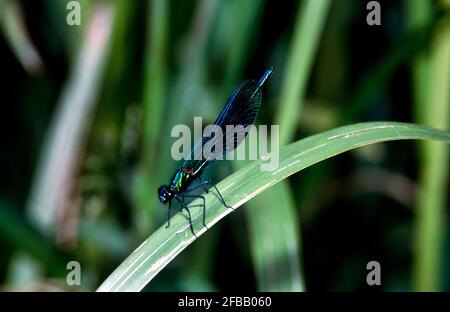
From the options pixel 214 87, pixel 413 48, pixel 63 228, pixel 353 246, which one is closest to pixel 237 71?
pixel 214 87

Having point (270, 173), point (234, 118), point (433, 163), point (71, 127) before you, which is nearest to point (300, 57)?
point (234, 118)

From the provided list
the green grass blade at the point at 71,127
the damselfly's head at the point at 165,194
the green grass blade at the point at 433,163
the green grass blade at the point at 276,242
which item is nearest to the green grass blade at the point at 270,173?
the green grass blade at the point at 276,242

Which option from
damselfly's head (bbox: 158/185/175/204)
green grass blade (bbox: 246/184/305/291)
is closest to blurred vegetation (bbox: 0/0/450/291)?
green grass blade (bbox: 246/184/305/291)

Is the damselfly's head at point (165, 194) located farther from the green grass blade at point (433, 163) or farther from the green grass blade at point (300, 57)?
the green grass blade at point (433, 163)
